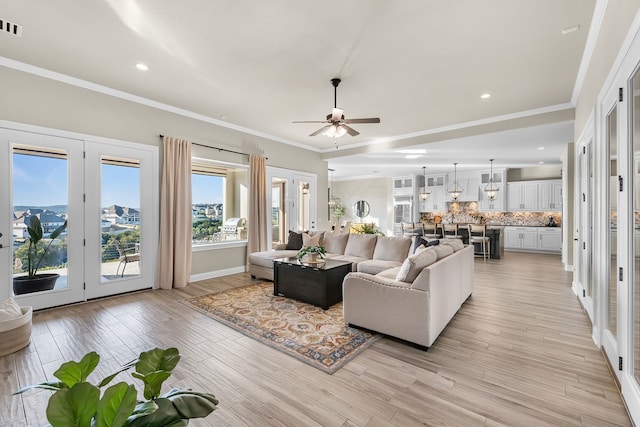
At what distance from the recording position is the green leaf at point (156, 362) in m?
0.89

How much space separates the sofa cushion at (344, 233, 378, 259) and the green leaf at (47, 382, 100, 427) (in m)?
4.84

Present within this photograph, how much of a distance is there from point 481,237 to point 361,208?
5881mm

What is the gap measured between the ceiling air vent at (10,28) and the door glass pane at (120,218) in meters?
1.75

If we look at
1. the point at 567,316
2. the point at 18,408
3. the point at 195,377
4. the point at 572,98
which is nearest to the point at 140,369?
the point at 195,377

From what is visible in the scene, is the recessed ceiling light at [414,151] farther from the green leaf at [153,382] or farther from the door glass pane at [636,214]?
the green leaf at [153,382]

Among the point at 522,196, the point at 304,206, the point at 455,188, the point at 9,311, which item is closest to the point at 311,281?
the point at 9,311

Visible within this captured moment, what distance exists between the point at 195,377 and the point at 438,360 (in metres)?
2.06

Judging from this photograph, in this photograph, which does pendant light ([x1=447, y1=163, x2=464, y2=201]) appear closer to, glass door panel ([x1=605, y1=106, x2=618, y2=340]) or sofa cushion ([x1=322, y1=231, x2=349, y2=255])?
sofa cushion ([x1=322, y1=231, x2=349, y2=255])

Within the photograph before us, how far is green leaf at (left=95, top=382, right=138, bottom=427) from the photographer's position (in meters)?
0.69

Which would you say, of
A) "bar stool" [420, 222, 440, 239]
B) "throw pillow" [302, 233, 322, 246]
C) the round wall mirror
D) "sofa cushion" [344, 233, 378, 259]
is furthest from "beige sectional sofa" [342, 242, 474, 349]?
the round wall mirror

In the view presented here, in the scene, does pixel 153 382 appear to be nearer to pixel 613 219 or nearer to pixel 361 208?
pixel 613 219

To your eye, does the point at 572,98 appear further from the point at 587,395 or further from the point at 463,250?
the point at 587,395

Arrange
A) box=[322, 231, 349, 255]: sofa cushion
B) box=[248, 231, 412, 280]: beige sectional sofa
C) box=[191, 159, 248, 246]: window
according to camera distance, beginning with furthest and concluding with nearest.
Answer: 1. box=[322, 231, 349, 255]: sofa cushion
2. box=[191, 159, 248, 246]: window
3. box=[248, 231, 412, 280]: beige sectional sofa

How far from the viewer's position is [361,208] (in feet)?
43.4
